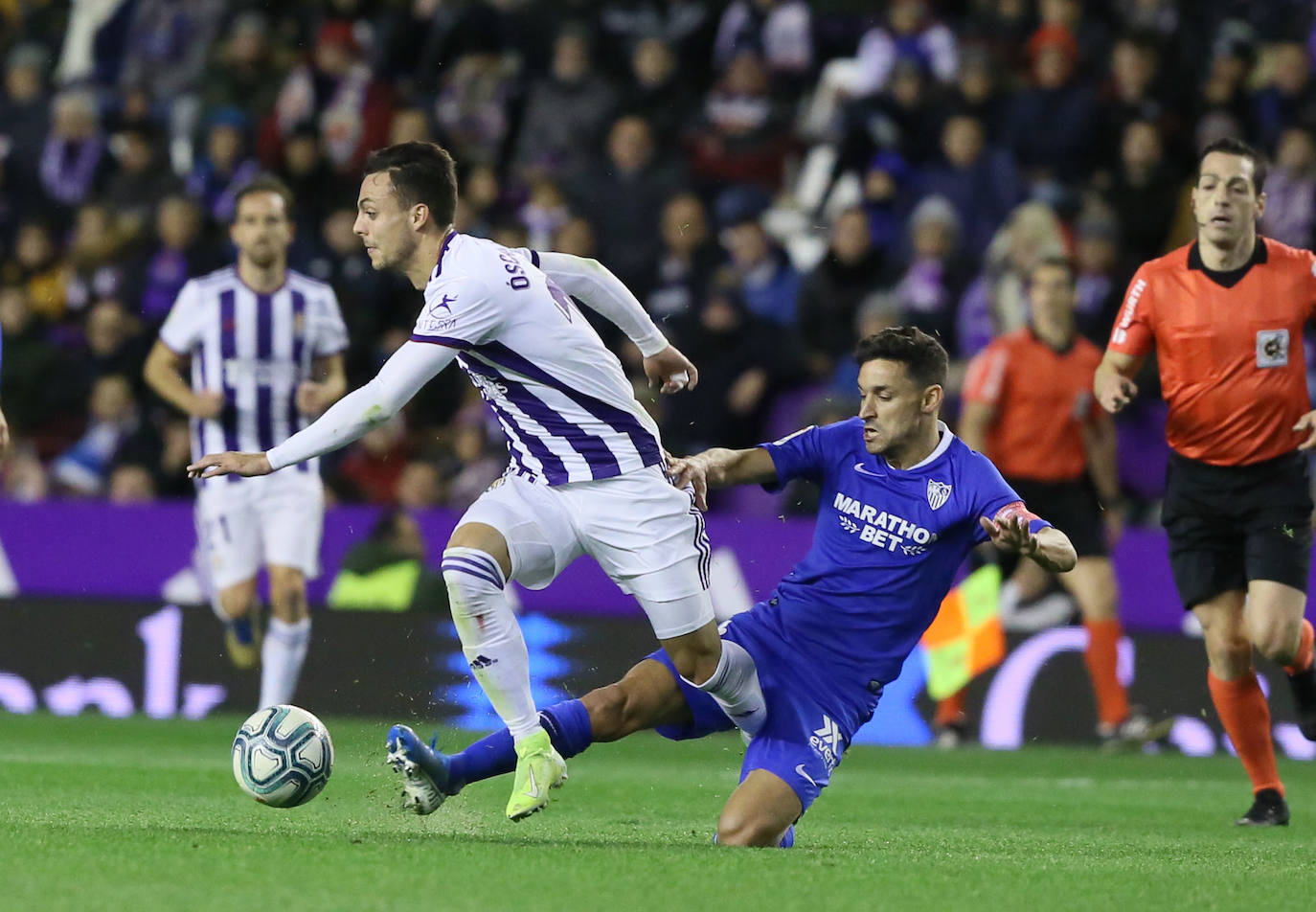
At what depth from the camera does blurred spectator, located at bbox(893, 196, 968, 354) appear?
12.3m

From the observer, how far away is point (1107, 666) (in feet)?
32.2

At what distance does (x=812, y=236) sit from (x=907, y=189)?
0.85m

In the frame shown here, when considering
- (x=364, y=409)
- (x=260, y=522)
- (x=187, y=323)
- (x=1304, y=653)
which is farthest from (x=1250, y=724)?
(x=187, y=323)

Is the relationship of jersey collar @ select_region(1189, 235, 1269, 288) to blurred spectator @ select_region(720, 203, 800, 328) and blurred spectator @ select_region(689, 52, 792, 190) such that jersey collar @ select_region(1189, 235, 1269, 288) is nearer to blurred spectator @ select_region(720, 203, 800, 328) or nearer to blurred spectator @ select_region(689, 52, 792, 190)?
blurred spectator @ select_region(720, 203, 800, 328)

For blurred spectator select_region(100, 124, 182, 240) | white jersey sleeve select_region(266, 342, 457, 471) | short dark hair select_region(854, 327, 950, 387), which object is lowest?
white jersey sleeve select_region(266, 342, 457, 471)

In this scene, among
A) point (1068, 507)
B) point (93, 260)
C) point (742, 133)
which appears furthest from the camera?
point (93, 260)

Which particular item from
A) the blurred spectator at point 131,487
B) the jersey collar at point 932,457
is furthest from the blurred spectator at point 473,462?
the jersey collar at point 932,457

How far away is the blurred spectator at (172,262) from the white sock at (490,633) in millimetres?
8140

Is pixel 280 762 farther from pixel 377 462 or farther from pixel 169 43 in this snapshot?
pixel 169 43

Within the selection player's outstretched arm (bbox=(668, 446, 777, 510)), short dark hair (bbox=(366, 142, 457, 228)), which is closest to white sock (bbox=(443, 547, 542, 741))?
player's outstretched arm (bbox=(668, 446, 777, 510))

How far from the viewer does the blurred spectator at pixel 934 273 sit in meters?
12.3

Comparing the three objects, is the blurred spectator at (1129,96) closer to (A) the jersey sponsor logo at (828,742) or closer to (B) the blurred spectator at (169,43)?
(B) the blurred spectator at (169,43)

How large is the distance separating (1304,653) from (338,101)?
9.50 meters

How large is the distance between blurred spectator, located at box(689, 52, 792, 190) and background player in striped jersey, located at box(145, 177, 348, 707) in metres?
4.83
